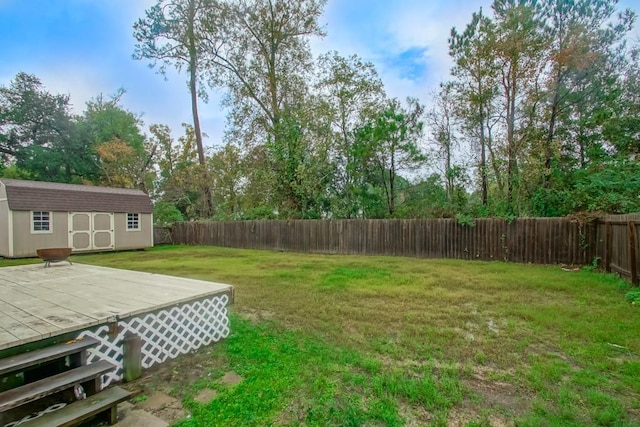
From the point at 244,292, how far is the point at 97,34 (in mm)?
13217

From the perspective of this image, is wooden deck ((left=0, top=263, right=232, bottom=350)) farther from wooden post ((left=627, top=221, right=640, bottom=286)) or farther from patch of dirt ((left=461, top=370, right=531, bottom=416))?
wooden post ((left=627, top=221, right=640, bottom=286))

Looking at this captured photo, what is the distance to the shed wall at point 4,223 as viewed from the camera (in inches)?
440

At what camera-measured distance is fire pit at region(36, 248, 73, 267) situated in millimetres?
5312

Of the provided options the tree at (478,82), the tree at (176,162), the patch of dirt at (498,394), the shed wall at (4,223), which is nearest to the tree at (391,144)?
the tree at (478,82)

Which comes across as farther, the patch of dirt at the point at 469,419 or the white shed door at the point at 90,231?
the white shed door at the point at 90,231

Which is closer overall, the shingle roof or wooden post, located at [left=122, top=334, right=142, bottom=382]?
wooden post, located at [left=122, top=334, right=142, bottom=382]

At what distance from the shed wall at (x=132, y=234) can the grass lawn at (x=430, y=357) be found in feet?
39.5

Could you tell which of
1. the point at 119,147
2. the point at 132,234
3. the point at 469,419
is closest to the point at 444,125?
the point at 469,419

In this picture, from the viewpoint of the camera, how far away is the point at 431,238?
369 inches

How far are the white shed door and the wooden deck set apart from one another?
9.84m

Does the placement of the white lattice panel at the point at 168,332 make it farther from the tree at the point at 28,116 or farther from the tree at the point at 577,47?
the tree at the point at 28,116

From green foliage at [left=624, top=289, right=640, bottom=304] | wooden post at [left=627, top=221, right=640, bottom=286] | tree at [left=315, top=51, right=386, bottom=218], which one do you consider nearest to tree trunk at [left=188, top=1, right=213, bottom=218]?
tree at [left=315, top=51, right=386, bottom=218]

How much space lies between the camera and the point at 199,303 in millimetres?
3062

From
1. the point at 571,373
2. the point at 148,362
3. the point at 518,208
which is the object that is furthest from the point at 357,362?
the point at 518,208
